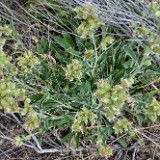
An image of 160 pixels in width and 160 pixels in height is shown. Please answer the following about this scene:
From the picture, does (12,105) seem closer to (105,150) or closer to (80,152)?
(105,150)

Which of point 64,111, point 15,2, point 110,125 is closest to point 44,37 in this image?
point 15,2

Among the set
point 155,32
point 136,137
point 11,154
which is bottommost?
point 11,154

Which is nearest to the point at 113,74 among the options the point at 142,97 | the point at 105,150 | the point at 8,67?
the point at 142,97

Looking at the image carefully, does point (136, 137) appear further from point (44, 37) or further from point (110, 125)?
point (44, 37)

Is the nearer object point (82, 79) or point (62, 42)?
point (82, 79)

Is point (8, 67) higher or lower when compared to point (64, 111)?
higher

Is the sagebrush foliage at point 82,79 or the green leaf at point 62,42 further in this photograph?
the green leaf at point 62,42

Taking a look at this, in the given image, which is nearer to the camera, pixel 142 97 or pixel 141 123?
pixel 142 97

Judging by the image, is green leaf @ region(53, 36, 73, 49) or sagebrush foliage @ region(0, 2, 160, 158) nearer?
sagebrush foliage @ region(0, 2, 160, 158)

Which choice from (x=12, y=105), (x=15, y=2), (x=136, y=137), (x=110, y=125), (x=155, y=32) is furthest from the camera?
(x=15, y=2)

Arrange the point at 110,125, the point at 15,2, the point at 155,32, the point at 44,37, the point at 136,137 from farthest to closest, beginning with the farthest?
the point at 15,2 → the point at 44,37 → the point at 136,137 → the point at 110,125 → the point at 155,32
